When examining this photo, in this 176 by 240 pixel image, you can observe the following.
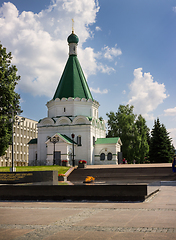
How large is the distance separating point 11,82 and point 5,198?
22297 millimetres

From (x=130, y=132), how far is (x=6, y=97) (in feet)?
88.0

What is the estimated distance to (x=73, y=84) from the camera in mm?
46156

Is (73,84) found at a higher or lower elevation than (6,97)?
higher

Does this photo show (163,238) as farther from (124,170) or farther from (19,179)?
(124,170)

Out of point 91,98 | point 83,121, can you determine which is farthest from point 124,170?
point 91,98

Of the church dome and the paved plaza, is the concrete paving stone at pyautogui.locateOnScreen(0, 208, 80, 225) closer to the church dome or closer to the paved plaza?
the paved plaza

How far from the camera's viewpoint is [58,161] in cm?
3875

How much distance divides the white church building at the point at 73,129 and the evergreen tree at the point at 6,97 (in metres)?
9.52

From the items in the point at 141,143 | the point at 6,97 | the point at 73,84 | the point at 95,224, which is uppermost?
the point at 73,84

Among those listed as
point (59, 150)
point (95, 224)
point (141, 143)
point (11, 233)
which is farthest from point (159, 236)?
point (141, 143)

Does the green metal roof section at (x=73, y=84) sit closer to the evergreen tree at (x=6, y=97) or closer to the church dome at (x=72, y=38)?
the church dome at (x=72, y=38)

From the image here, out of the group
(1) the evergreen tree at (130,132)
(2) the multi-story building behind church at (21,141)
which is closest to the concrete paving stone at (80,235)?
(1) the evergreen tree at (130,132)

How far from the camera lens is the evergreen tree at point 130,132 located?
49.8m

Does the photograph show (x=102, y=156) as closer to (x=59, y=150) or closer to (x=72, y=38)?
(x=59, y=150)
